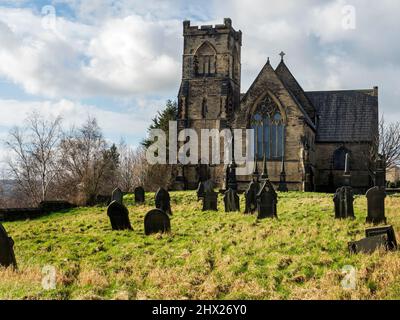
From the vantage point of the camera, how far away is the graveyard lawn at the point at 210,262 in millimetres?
7527

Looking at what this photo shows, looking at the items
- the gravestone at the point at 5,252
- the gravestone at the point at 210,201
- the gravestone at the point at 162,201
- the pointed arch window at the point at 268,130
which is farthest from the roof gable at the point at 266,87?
the gravestone at the point at 5,252

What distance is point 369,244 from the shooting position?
9.49 m

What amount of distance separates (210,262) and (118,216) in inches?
234

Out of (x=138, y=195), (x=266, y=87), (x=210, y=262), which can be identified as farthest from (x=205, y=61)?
(x=210, y=262)

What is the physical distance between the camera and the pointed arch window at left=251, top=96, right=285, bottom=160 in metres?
33.5

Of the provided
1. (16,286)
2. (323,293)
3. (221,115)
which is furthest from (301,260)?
(221,115)

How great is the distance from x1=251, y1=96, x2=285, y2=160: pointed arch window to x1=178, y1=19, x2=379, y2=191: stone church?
0.07 meters

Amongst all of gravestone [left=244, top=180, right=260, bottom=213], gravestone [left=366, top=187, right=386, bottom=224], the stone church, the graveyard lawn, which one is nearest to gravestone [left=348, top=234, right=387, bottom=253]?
the graveyard lawn

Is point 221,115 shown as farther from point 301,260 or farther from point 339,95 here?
point 301,260

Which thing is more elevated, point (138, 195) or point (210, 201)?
point (138, 195)

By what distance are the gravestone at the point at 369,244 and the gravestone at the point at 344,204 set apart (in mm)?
5325

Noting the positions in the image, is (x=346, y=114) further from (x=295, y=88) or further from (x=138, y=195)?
(x=138, y=195)

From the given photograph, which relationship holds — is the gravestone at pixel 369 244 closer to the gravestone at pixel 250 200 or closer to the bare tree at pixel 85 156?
the gravestone at pixel 250 200

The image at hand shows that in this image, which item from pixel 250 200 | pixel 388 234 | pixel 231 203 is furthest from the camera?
pixel 231 203
